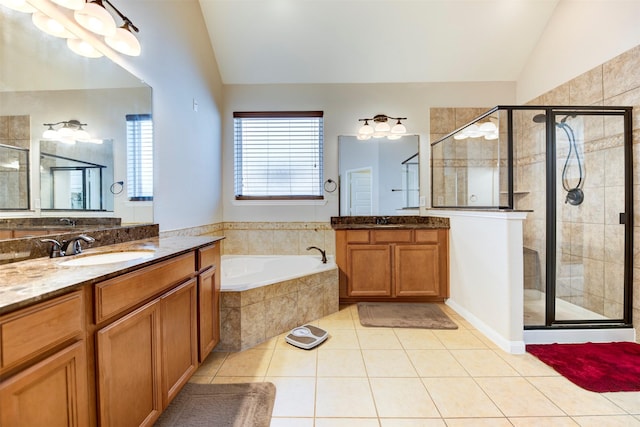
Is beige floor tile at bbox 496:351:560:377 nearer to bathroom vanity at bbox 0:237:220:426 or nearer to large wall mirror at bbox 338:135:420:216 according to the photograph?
large wall mirror at bbox 338:135:420:216

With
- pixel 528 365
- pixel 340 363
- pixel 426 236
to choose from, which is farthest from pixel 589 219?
pixel 340 363

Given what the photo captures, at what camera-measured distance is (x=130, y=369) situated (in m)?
1.10

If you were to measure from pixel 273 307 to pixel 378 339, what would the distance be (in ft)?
2.93

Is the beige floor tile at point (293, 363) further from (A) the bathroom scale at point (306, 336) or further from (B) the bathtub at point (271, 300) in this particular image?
(B) the bathtub at point (271, 300)

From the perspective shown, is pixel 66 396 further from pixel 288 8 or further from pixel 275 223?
pixel 288 8

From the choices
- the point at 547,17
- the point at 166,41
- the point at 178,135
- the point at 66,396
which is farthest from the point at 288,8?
the point at 66,396

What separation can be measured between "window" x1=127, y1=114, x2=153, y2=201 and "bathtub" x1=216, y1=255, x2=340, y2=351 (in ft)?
3.07

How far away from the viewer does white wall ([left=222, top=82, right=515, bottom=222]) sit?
137 inches

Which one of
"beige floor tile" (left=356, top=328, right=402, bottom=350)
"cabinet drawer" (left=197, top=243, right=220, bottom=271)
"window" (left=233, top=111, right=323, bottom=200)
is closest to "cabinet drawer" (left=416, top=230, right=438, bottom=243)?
"beige floor tile" (left=356, top=328, right=402, bottom=350)

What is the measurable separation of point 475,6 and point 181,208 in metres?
3.59

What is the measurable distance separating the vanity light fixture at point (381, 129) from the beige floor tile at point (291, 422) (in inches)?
117

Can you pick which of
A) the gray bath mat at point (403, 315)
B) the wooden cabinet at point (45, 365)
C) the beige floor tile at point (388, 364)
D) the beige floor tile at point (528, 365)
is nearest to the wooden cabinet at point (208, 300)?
the wooden cabinet at point (45, 365)

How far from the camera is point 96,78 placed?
1.65m

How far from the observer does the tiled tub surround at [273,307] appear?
2.02 m
